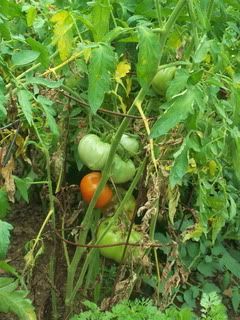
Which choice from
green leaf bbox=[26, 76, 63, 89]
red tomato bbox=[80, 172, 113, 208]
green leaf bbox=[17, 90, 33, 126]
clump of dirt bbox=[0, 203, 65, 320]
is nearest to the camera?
green leaf bbox=[17, 90, 33, 126]

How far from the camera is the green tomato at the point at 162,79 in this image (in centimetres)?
177

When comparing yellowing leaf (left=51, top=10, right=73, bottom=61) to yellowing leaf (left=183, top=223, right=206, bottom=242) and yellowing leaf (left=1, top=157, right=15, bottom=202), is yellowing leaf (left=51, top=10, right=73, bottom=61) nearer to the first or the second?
yellowing leaf (left=1, top=157, right=15, bottom=202)

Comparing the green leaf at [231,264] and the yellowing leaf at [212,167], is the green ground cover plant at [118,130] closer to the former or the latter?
the yellowing leaf at [212,167]

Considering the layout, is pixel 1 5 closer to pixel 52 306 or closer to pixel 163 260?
pixel 52 306

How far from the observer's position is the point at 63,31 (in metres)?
1.53

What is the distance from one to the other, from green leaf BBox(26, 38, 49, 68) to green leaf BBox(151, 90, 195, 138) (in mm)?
285

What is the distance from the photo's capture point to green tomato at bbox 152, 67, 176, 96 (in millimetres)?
1766

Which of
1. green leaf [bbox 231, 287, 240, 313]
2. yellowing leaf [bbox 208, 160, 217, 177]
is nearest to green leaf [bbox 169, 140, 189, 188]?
yellowing leaf [bbox 208, 160, 217, 177]

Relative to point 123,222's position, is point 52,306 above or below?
below

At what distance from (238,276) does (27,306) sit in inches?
41.6

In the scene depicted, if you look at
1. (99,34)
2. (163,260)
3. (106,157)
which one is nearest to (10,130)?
(106,157)

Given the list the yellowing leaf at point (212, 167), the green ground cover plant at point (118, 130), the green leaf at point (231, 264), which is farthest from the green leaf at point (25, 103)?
the green leaf at point (231, 264)

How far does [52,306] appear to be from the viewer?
219cm

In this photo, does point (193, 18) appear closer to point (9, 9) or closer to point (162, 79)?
point (162, 79)
